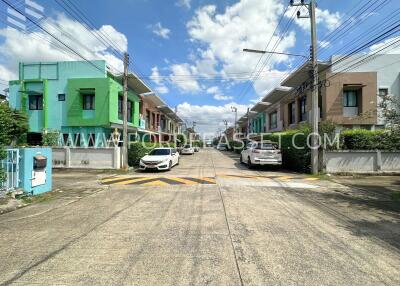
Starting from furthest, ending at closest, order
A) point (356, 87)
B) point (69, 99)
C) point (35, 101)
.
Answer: point (35, 101)
point (69, 99)
point (356, 87)

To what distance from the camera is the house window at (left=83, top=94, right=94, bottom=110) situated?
23459 mm

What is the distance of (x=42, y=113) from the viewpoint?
2345 centimetres

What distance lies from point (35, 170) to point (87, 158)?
931 cm

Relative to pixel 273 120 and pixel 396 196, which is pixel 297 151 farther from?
pixel 273 120

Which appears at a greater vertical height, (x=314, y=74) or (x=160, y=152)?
(x=314, y=74)

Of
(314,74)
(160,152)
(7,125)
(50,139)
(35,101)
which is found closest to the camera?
(7,125)

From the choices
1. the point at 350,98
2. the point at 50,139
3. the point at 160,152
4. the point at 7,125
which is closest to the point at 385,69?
the point at 350,98

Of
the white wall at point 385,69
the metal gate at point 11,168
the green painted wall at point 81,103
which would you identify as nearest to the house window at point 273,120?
the white wall at point 385,69

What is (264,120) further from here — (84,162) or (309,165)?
(84,162)

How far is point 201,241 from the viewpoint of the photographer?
16.3 ft

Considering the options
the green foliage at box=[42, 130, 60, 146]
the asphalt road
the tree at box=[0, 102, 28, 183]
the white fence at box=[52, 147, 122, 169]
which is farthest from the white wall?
the green foliage at box=[42, 130, 60, 146]

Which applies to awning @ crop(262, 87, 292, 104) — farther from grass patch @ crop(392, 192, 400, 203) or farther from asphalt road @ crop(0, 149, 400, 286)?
asphalt road @ crop(0, 149, 400, 286)

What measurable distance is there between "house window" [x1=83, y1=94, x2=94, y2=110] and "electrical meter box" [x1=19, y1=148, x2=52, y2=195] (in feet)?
45.0

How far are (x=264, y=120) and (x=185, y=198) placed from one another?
126 ft
